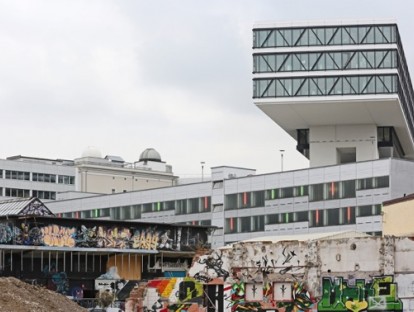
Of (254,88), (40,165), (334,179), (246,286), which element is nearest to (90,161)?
(40,165)

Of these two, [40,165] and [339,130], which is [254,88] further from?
[40,165]

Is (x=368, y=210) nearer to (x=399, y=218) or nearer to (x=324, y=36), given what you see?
(x=324, y=36)

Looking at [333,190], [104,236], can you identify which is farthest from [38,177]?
[104,236]

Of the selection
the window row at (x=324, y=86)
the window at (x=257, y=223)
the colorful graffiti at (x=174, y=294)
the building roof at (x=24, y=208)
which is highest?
the window row at (x=324, y=86)

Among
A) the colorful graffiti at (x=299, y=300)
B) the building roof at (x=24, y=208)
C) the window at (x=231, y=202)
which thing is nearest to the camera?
the colorful graffiti at (x=299, y=300)

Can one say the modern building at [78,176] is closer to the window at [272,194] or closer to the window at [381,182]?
the window at [272,194]

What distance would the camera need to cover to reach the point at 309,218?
10544 cm

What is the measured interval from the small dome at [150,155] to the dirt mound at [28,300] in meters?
116

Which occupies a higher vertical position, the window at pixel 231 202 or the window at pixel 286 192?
the window at pixel 286 192

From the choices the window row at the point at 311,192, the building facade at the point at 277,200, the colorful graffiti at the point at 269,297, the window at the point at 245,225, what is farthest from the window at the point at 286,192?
the colorful graffiti at the point at 269,297

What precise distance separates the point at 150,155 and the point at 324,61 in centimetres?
5039

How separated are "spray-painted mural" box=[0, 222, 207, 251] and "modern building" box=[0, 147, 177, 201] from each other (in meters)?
80.5

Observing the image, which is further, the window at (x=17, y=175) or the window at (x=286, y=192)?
the window at (x=17, y=175)

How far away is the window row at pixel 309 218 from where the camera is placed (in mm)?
100688
